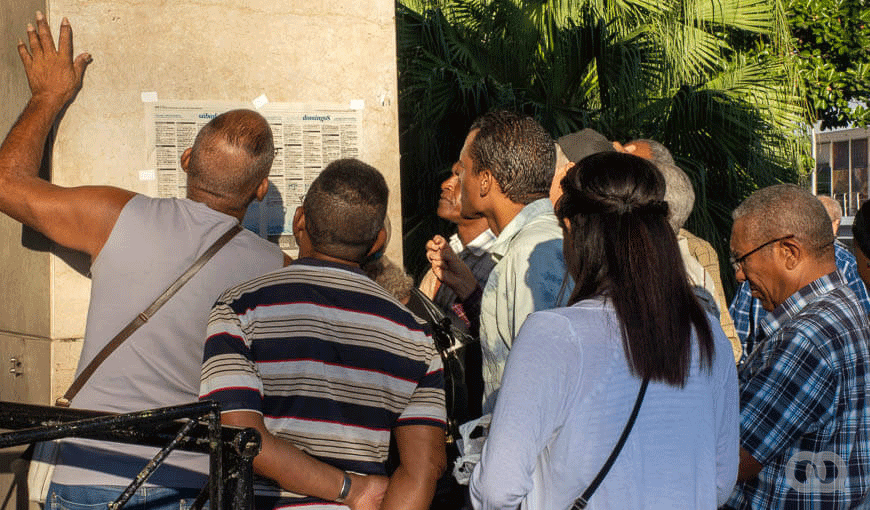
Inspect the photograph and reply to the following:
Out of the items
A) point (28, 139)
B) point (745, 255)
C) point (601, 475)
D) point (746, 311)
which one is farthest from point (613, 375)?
point (746, 311)

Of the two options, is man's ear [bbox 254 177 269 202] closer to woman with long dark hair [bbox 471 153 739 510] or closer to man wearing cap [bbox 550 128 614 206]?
woman with long dark hair [bbox 471 153 739 510]

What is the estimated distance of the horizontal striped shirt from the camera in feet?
8.05

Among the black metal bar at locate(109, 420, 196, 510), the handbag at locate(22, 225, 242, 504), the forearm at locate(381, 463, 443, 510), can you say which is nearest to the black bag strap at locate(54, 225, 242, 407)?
the handbag at locate(22, 225, 242, 504)

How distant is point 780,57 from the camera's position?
12180 mm

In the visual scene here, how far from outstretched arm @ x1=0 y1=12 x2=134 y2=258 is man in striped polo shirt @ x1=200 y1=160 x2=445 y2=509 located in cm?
51

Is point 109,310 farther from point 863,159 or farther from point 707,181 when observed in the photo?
point 863,159

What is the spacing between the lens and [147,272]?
272cm

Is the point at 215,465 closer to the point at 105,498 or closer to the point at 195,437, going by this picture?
the point at 195,437

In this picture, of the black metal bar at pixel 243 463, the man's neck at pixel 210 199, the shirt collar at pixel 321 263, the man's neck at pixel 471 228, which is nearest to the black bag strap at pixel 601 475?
the black metal bar at pixel 243 463

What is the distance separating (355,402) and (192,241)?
0.67 metres

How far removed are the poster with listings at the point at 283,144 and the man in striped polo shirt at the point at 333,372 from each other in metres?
1.08

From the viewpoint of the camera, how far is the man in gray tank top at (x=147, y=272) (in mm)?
2615

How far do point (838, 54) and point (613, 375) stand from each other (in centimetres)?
1666

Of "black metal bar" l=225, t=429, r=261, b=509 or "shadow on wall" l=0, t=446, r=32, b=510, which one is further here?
"shadow on wall" l=0, t=446, r=32, b=510
